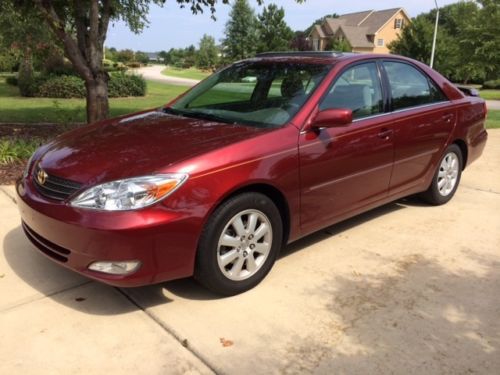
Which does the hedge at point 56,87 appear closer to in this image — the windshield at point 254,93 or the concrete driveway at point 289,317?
the windshield at point 254,93

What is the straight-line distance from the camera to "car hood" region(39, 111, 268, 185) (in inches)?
121

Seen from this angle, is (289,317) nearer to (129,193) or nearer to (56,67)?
(129,193)

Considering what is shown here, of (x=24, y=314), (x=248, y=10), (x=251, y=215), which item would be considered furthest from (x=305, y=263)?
(x=248, y=10)

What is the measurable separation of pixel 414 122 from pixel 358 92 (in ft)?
2.51

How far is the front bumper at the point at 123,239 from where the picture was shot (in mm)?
2846

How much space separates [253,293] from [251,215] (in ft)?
1.86

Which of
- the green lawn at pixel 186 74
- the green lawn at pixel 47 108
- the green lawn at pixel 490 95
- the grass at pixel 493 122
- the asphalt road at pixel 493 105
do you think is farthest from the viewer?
the green lawn at pixel 186 74

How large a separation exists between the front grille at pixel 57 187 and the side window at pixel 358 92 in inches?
74.2

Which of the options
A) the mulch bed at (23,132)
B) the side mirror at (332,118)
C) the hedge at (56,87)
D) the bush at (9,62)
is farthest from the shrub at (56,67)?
the side mirror at (332,118)

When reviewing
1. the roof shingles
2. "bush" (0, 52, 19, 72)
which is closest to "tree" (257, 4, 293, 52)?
the roof shingles

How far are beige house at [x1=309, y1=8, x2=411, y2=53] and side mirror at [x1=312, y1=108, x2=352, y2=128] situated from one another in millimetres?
69095

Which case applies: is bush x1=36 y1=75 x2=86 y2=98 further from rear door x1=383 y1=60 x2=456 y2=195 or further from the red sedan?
rear door x1=383 y1=60 x2=456 y2=195

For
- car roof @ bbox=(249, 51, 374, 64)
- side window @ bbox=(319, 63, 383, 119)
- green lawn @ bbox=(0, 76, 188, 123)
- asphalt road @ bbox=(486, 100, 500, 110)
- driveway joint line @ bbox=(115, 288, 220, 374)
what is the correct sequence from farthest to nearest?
1. asphalt road @ bbox=(486, 100, 500, 110)
2. green lawn @ bbox=(0, 76, 188, 123)
3. car roof @ bbox=(249, 51, 374, 64)
4. side window @ bbox=(319, 63, 383, 119)
5. driveway joint line @ bbox=(115, 288, 220, 374)

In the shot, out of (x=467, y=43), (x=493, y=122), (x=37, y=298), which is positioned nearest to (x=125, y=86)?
(x=493, y=122)
